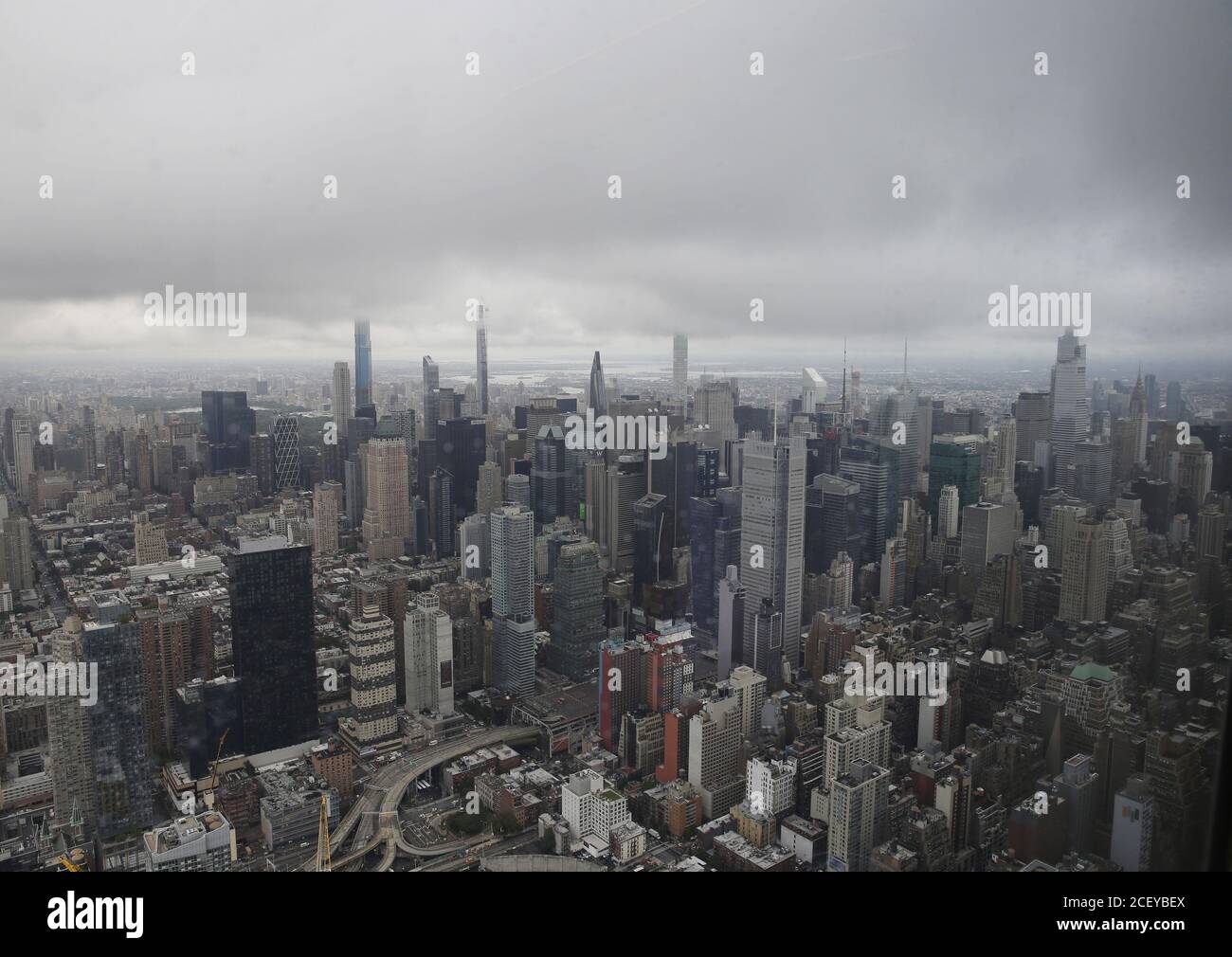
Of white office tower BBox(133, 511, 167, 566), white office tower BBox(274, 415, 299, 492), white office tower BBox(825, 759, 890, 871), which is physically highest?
white office tower BBox(274, 415, 299, 492)

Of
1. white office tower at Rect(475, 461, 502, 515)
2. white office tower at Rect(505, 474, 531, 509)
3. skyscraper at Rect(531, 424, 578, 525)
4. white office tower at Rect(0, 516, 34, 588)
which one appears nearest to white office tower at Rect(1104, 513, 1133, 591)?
skyscraper at Rect(531, 424, 578, 525)

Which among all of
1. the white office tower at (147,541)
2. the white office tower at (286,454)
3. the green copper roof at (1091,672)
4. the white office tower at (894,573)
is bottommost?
the green copper roof at (1091,672)

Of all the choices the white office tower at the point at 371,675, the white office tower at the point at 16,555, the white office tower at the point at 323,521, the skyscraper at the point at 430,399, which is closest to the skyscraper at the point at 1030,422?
the skyscraper at the point at 430,399

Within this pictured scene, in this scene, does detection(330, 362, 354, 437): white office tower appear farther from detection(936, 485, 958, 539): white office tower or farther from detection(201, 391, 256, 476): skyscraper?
detection(936, 485, 958, 539): white office tower

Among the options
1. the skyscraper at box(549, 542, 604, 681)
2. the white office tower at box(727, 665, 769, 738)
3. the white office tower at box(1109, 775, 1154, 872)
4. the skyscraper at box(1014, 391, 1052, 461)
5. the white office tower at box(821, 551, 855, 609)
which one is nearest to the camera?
the white office tower at box(1109, 775, 1154, 872)

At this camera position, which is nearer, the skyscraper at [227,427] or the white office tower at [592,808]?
the white office tower at [592,808]

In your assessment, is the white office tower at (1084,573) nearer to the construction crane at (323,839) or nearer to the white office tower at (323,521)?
the construction crane at (323,839)
